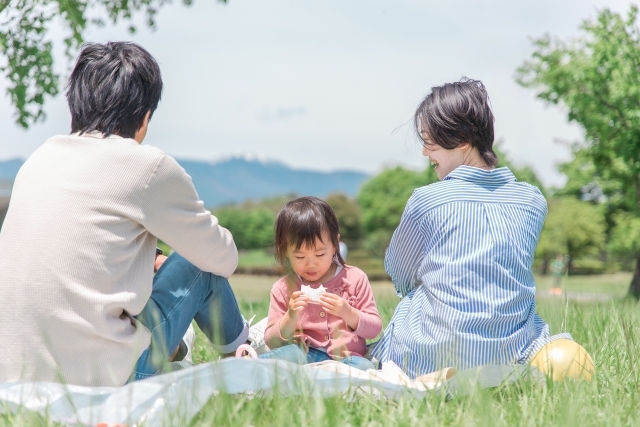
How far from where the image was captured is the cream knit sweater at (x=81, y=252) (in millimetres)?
2412

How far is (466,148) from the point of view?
9.70 feet

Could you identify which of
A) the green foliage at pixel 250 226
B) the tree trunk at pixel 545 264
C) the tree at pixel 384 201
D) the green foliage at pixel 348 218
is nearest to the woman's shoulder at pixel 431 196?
the tree trunk at pixel 545 264

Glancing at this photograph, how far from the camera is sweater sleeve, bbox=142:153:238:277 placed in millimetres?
2482

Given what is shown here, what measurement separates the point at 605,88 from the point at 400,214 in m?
53.0

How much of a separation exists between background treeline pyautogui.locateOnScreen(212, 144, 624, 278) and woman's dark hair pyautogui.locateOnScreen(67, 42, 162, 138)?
21264mm

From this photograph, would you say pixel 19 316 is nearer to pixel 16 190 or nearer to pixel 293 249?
pixel 16 190

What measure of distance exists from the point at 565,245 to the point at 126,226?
45551 mm

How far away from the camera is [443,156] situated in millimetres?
2998

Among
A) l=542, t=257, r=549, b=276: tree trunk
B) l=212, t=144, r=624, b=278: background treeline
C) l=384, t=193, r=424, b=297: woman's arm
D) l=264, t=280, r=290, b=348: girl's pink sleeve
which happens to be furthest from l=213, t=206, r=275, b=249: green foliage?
l=384, t=193, r=424, b=297: woman's arm

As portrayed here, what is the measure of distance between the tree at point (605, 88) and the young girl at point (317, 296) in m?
11.6

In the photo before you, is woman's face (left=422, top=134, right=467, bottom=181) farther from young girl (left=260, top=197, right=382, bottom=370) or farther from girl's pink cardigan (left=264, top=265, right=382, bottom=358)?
girl's pink cardigan (left=264, top=265, right=382, bottom=358)

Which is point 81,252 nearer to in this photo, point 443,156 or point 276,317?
point 276,317

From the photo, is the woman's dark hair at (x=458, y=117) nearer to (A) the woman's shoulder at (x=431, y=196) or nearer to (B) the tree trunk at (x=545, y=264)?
(A) the woman's shoulder at (x=431, y=196)

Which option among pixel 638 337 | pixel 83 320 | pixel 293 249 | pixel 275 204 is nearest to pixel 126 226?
pixel 83 320
